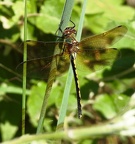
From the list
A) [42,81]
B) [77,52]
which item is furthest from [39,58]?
[42,81]

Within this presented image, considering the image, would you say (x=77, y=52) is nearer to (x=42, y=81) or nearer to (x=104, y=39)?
(x=104, y=39)

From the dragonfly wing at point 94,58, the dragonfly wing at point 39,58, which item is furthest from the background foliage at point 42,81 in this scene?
the dragonfly wing at point 39,58

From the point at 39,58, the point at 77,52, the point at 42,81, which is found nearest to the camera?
the point at 39,58

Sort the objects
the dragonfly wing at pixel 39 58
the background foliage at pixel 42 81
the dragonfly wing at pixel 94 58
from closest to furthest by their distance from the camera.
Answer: the dragonfly wing at pixel 39 58 < the dragonfly wing at pixel 94 58 < the background foliage at pixel 42 81

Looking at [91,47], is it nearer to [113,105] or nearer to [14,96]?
[113,105]

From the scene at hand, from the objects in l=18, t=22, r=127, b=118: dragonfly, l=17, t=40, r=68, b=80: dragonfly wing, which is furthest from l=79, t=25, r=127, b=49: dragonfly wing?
l=17, t=40, r=68, b=80: dragonfly wing

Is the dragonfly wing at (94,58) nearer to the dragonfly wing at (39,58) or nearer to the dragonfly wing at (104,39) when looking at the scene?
the dragonfly wing at (104,39)
